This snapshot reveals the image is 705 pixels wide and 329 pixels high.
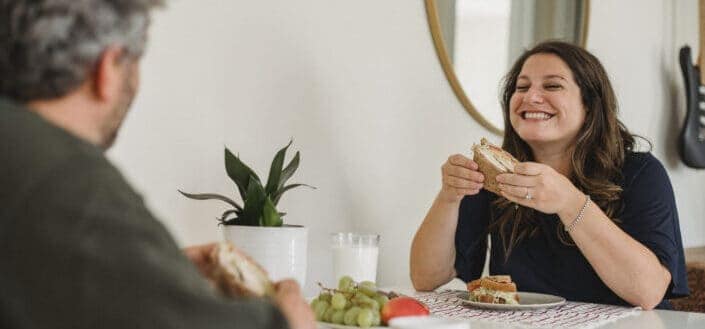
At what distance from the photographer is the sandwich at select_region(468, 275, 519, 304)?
1751 millimetres

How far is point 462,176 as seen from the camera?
76.0 inches

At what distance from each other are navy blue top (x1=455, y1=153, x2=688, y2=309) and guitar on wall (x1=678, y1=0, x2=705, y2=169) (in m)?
1.29

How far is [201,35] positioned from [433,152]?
78 cm

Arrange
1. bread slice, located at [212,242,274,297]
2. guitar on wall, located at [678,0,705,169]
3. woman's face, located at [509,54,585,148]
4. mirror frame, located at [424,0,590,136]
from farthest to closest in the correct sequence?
guitar on wall, located at [678,0,705,169]
mirror frame, located at [424,0,590,136]
woman's face, located at [509,54,585,148]
bread slice, located at [212,242,274,297]

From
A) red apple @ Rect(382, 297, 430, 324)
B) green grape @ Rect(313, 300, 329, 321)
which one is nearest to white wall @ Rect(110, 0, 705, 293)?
green grape @ Rect(313, 300, 329, 321)

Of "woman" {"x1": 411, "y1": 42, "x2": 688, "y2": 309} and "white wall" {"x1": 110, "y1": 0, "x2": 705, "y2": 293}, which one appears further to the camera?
"woman" {"x1": 411, "y1": 42, "x2": 688, "y2": 309}

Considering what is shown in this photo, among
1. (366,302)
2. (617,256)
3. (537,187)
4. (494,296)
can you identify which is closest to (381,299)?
(366,302)

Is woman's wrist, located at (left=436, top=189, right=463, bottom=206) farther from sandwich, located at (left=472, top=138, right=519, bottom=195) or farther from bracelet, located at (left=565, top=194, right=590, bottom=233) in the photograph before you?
bracelet, located at (left=565, top=194, right=590, bottom=233)

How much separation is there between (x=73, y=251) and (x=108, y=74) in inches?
7.1

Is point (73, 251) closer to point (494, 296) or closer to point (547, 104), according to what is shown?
point (494, 296)

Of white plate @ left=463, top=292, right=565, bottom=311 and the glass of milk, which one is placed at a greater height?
the glass of milk

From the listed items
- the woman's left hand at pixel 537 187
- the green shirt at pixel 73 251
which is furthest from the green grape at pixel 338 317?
the green shirt at pixel 73 251

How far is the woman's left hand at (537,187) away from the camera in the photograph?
181cm

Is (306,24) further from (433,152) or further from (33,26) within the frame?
(33,26)
